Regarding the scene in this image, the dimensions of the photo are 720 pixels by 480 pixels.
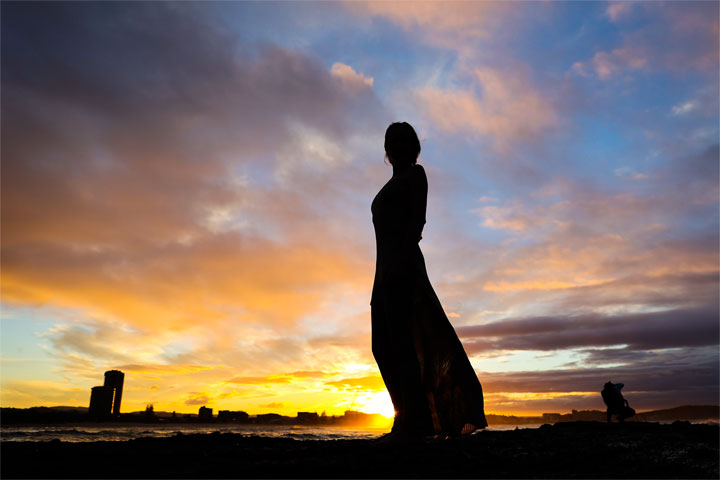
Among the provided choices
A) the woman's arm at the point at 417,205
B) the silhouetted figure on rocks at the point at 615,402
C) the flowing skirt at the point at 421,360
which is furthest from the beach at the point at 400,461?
the silhouetted figure on rocks at the point at 615,402

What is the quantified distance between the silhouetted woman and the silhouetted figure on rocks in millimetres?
12209

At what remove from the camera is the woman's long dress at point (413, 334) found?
421 centimetres

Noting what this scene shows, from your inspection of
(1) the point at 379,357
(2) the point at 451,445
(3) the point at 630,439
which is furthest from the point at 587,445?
(1) the point at 379,357

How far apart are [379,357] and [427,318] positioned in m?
0.76

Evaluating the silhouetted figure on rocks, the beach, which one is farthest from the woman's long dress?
the silhouetted figure on rocks

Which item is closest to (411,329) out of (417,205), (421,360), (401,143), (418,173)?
(421,360)

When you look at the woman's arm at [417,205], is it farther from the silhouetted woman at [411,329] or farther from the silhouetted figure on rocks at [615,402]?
the silhouetted figure on rocks at [615,402]

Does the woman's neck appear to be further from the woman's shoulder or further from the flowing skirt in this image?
the flowing skirt

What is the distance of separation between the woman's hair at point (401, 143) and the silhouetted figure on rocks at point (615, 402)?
12623 mm

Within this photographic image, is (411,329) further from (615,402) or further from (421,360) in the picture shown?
(615,402)

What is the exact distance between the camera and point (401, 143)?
521 centimetres

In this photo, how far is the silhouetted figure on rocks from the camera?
1394 cm

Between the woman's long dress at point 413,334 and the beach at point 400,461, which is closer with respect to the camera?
the beach at point 400,461

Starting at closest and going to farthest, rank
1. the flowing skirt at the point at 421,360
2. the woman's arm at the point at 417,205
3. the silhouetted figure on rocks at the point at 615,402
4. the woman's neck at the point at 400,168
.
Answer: the flowing skirt at the point at 421,360
the woman's arm at the point at 417,205
the woman's neck at the point at 400,168
the silhouetted figure on rocks at the point at 615,402
